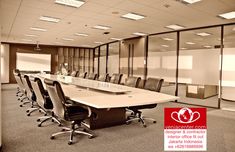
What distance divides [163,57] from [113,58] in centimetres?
429

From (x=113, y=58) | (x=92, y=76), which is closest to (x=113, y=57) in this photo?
(x=113, y=58)

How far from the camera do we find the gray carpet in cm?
278

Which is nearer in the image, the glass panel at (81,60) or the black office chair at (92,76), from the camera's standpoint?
the black office chair at (92,76)

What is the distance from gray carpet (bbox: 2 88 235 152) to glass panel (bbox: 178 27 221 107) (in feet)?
8.13

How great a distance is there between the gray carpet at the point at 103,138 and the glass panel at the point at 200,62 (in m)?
2.48

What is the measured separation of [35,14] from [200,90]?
22.2 feet

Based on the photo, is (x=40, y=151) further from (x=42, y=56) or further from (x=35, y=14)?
(x=42, y=56)

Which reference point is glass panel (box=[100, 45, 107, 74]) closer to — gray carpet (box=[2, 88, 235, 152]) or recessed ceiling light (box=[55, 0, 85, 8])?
recessed ceiling light (box=[55, 0, 85, 8])

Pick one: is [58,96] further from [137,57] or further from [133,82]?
[137,57]

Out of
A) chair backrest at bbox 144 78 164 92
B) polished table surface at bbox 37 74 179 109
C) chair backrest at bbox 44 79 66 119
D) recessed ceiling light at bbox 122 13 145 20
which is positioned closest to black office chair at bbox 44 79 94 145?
chair backrest at bbox 44 79 66 119

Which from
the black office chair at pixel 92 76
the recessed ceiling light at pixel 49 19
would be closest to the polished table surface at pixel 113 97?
the black office chair at pixel 92 76

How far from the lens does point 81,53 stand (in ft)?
49.0

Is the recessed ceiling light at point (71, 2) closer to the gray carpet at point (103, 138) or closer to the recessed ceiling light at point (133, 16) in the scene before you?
the recessed ceiling light at point (133, 16)

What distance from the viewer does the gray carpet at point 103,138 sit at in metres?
2.78
